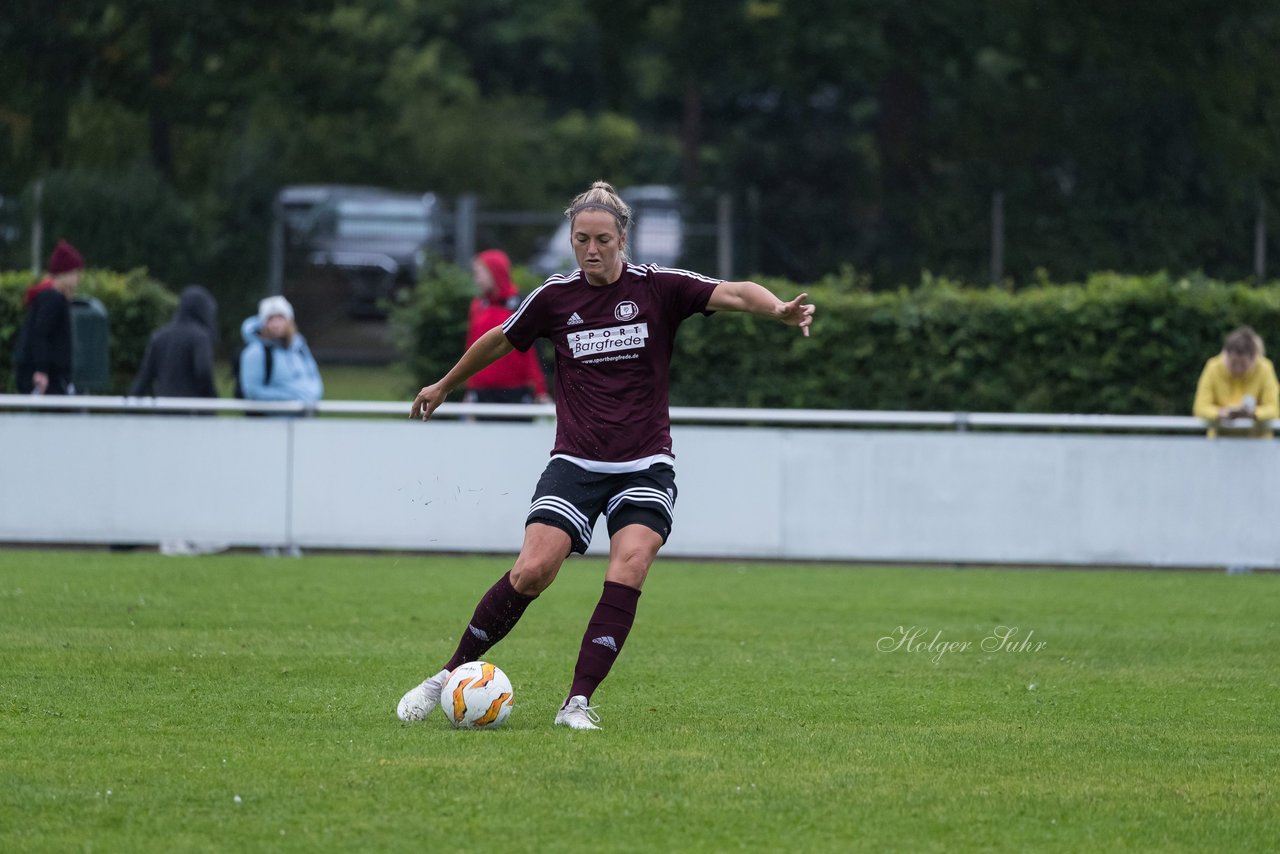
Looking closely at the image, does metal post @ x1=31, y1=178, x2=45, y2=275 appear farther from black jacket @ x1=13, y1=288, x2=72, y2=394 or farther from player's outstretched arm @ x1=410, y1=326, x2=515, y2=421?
player's outstretched arm @ x1=410, y1=326, x2=515, y2=421

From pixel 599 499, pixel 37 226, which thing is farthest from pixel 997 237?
pixel 599 499

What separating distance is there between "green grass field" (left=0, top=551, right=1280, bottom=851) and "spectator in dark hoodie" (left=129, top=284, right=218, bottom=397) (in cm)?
248

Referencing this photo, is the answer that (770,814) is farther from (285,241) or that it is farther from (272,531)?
(285,241)

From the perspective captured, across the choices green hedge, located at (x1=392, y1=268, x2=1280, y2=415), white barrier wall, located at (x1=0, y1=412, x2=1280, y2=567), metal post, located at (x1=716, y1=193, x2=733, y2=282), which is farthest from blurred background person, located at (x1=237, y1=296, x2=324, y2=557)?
metal post, located at (x1=716, y1=193, x2=733, y2=282)

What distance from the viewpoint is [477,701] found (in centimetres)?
681

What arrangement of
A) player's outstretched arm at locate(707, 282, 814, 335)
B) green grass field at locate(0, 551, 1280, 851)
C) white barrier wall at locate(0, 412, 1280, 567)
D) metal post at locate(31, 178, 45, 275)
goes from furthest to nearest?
metal post at locate(31, 178, 45, 275) → white barrier wall at locate(0, 412, 1280, 567) → player's outstretched arm at locate(707, 282, 814, 335) → green grass field at locate(0, 551, 1280, 851)

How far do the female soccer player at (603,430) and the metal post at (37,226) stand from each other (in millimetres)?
16457

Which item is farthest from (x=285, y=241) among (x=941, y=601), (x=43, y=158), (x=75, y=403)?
(x=941, y=601)

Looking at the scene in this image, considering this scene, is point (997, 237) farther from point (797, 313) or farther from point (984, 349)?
point (797, 313)

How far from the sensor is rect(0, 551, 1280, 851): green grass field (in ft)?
17.5

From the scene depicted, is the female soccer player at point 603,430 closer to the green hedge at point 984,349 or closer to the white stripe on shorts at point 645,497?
the white stripe on shorts at point 645,497

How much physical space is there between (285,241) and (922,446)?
46.9 ft

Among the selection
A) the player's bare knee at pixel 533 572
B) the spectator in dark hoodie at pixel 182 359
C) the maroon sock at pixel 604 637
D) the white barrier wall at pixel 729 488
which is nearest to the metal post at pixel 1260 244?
the white barrier wall at pixel 729 488

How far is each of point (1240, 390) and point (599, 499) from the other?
27.2ft
